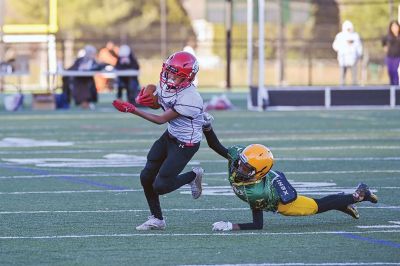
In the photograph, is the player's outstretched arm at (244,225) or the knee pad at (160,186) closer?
the player's outstretched arm at (244,225)

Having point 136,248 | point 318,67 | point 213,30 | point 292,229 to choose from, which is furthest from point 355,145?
point 213,30

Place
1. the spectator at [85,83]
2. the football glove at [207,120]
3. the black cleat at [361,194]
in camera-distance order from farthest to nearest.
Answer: the spectator at [85,83]
the black cleat at [361,194]
the football glove at [207,120]


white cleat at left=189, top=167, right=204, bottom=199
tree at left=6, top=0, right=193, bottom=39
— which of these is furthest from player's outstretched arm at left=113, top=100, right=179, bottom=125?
tree at left=6, top=0, right=193, bottom=39

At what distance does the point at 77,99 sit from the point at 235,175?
19.5 meters

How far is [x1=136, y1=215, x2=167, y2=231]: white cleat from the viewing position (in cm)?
930

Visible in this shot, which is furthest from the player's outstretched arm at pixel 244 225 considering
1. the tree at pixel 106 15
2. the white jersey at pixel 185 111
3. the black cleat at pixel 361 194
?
the tree at pixel 106 15

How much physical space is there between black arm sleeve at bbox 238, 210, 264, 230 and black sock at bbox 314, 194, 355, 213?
0.53m

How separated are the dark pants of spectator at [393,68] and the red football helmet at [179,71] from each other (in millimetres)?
18171

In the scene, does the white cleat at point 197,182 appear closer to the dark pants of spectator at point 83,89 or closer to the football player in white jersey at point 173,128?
the football player in white jersey at point 173,128

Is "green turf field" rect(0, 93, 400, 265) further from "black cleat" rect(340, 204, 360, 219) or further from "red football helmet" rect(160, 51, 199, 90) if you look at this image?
"red football helmet" rect(160, 51, 199, 90)

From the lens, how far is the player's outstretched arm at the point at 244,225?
912 centimetres

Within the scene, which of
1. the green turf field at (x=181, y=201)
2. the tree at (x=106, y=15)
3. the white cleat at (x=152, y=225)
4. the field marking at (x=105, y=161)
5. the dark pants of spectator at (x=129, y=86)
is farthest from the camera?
the tree at (x=106, y=15)

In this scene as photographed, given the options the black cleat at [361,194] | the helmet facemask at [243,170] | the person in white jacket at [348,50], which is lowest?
the black cleat at [361,194]

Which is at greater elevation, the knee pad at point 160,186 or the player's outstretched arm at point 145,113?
the player's outstretched arm at point 145,113
